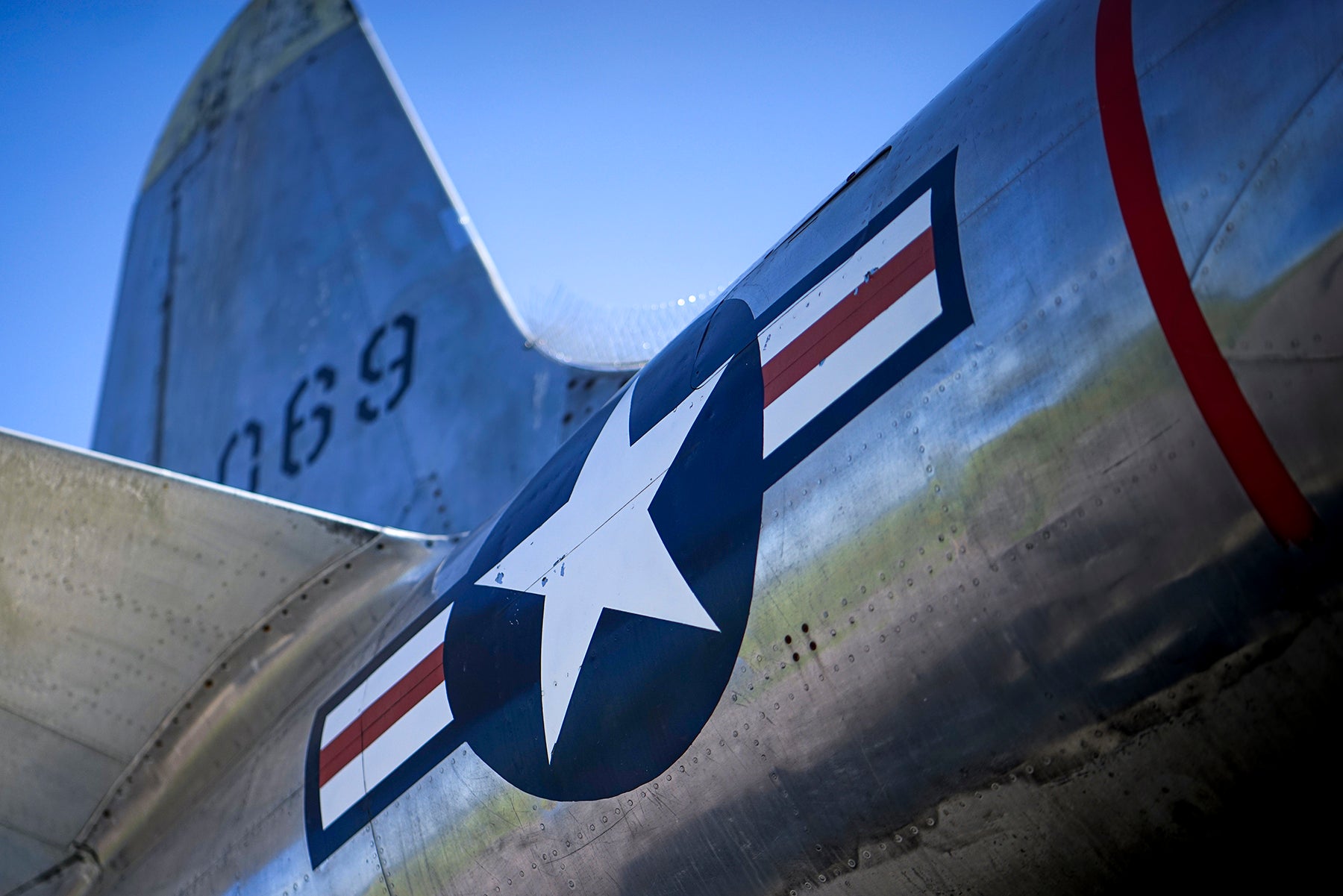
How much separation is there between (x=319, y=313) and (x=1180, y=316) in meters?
6.57

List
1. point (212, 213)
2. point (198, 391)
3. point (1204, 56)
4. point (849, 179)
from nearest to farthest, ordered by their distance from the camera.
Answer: point (1204, 56), point (849, 179), point (198, 391), point (212, 213)

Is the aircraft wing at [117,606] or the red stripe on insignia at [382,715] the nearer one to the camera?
the red stripe on insignia at [382,715]

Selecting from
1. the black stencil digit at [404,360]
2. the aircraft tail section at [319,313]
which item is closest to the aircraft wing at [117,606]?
the aircraft tail section at [319,313]

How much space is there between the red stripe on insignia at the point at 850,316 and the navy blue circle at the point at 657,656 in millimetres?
101

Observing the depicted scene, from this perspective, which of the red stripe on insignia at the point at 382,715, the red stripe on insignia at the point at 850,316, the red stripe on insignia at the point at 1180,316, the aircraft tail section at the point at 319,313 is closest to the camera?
the red stripe on insignia at the point at 1180,316

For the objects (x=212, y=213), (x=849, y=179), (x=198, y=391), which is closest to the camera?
(x=849, y=179)

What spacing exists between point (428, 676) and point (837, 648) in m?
A: 1.78

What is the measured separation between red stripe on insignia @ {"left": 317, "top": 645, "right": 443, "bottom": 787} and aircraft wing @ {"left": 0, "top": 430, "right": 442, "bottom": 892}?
823 millimetres

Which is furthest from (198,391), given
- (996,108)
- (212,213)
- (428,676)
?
(996,108)

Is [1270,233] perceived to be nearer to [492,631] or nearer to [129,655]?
[492,631]

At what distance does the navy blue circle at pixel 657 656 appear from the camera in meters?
3.31

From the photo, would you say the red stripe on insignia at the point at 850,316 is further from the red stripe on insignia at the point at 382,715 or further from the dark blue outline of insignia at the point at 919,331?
the red stripe on insignia at the point at 382,715

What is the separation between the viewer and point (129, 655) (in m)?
5.23

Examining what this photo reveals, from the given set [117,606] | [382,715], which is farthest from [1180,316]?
[117,606]
